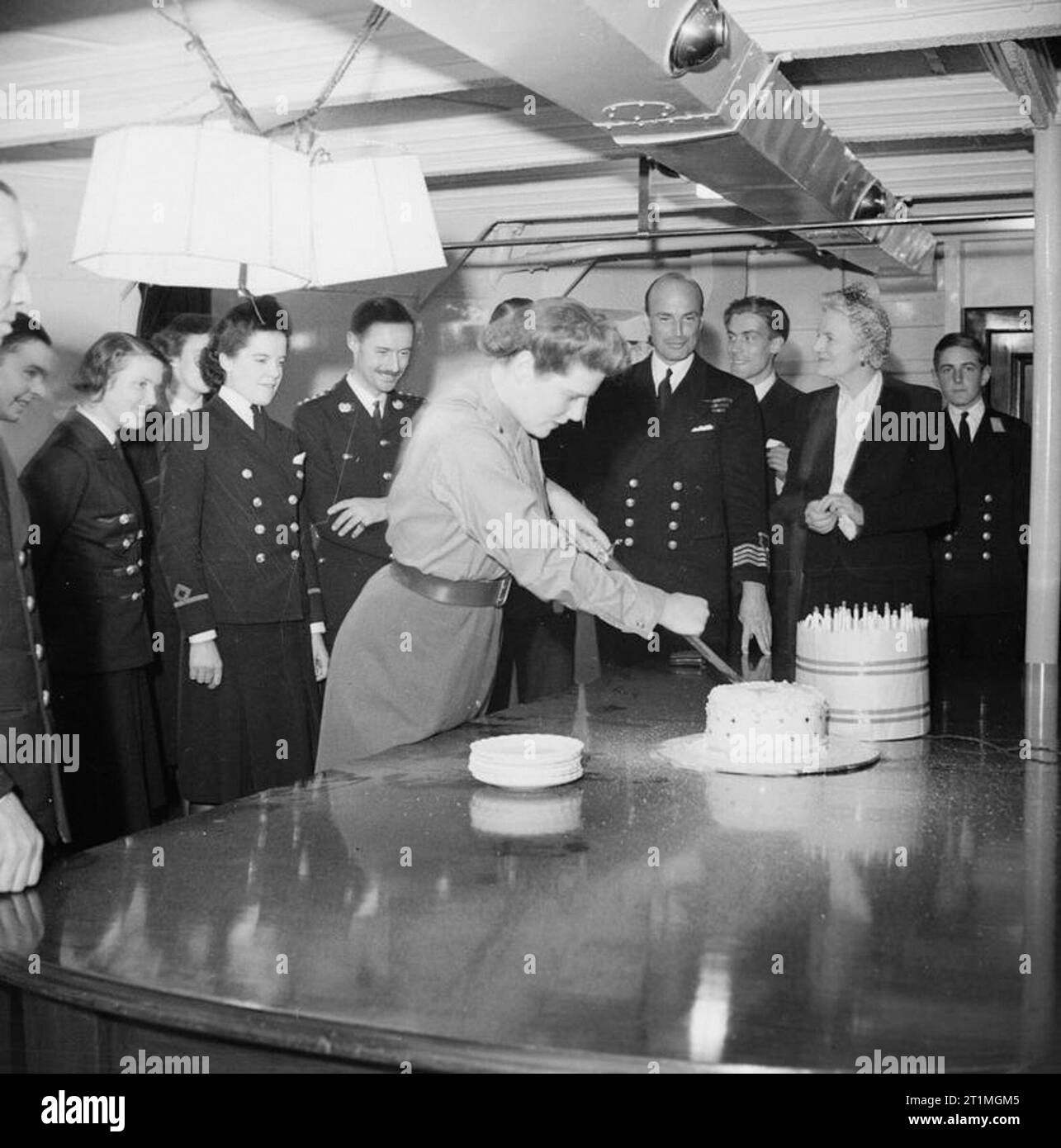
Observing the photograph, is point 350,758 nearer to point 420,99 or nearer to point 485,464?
point 485,464

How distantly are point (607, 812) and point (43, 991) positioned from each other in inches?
36.2

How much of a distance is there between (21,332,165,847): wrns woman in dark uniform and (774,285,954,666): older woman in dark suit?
6.89 feet

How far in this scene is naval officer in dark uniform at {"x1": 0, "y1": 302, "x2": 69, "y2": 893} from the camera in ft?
5.57

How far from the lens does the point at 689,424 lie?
468 cm

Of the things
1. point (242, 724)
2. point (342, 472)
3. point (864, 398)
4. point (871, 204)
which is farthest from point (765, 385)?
point (242, 724)

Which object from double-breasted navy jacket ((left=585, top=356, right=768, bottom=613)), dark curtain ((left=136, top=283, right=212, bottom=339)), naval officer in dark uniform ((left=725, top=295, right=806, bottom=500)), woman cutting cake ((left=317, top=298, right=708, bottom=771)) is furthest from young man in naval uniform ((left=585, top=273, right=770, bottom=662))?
dark curtain ((left=136, top=283, right=212, bottom=339))

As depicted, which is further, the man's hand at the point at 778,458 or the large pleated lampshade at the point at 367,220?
the man's hand at the point at 778,458

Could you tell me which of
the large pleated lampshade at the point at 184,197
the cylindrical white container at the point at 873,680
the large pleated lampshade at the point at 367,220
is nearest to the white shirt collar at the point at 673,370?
the large pleated lampshade at the point at 367,220

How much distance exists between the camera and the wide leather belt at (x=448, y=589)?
10.1ft

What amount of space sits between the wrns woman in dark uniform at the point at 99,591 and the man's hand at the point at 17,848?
229 cm

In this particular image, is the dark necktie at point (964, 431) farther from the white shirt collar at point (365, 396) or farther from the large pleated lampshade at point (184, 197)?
the large pleated lampshade at point (184, 197)

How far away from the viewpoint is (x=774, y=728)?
2.40 m
